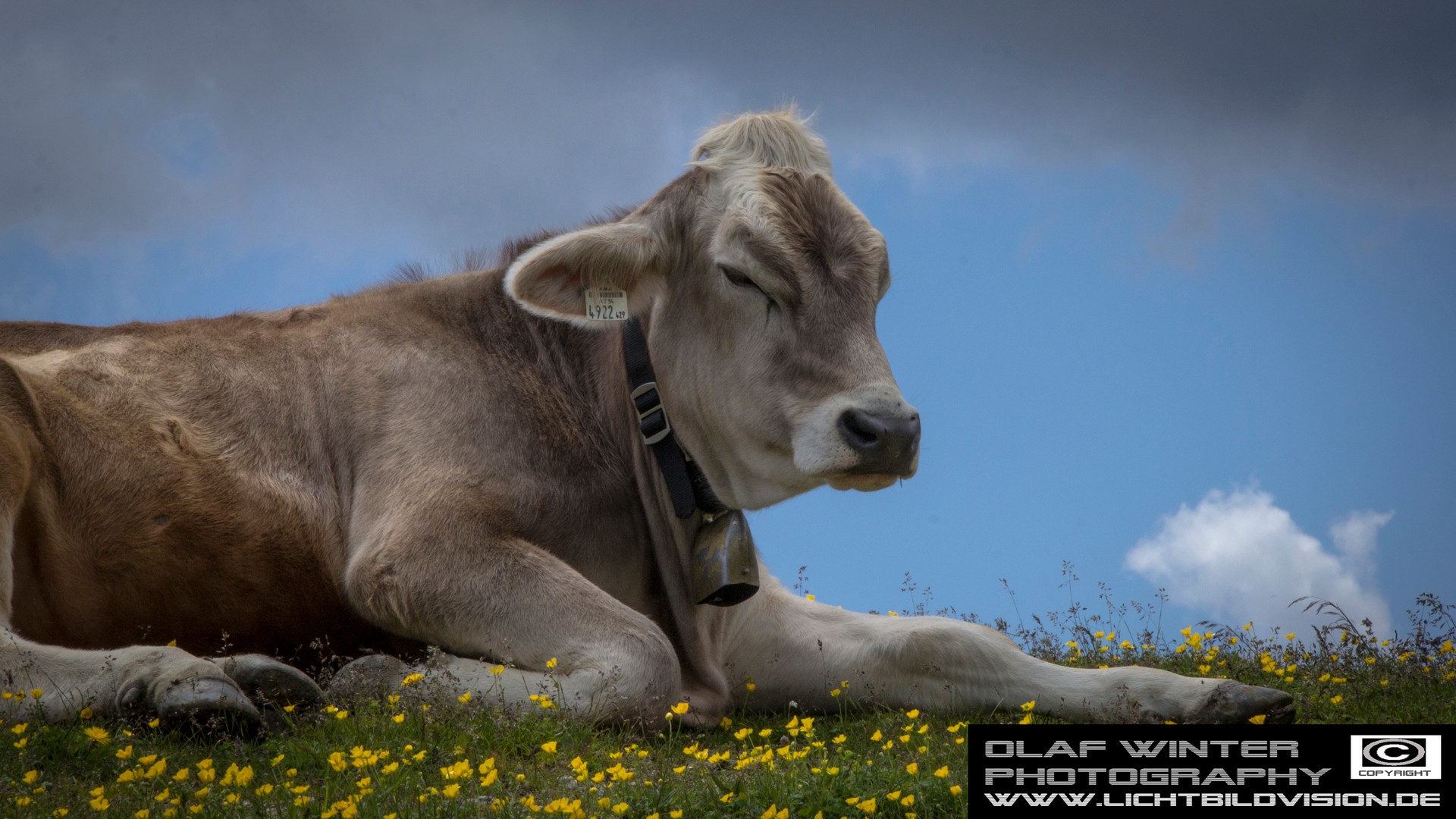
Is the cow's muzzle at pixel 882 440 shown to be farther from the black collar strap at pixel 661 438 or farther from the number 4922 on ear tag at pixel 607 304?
the number 4922 on ear tag at pixel 607 304

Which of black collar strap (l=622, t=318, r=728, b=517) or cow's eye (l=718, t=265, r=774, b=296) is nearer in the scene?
cow's eye (l=718, t=265, r=774, b=296)

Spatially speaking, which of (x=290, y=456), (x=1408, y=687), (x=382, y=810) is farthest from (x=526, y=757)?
(x=1408, y=687)

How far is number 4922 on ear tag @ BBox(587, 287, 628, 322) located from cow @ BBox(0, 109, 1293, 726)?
0.04ft

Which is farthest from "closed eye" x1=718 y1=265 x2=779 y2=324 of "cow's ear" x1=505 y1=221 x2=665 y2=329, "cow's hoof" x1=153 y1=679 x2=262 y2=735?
"cow's hoof" x1=153 y1=679 x2=262 y2=735

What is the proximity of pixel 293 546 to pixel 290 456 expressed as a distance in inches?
19.2

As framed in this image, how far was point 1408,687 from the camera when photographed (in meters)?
5.83

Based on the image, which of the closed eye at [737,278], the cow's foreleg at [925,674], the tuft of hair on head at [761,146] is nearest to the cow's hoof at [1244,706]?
the cow's foreleg at [925,674]

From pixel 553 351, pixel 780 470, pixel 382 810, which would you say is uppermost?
pixel 553 351

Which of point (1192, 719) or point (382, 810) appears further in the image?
point (1192, 719)

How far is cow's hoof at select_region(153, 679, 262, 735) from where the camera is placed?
175 inches

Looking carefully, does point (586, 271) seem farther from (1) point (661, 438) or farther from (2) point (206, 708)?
(2) point (206, 708)

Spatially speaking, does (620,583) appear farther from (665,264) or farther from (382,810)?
(382,810)

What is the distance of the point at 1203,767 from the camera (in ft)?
13.4

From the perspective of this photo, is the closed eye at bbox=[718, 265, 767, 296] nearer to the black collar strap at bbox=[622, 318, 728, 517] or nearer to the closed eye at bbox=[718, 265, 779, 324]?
the closed eye at bbox=[718, 265, 779, 324]
